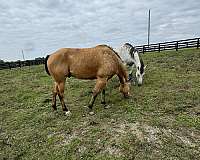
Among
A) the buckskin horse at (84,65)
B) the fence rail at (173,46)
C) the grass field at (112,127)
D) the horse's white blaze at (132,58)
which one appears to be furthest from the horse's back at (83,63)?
the fence rail at (173,46)

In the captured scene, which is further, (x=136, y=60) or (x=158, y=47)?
(x=158, y=47)

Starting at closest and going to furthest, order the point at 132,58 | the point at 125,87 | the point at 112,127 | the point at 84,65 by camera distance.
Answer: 1. the point at 112,127
2. the point at 84,65
3. the point at 125,87
4. the point at 132,58

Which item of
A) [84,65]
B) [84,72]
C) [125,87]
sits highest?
[84,65]

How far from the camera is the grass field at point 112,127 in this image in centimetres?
555

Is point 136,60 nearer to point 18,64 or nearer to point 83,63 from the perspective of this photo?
point 83,63

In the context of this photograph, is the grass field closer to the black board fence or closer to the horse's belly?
the horse's belly

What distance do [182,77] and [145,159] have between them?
783 centimetres

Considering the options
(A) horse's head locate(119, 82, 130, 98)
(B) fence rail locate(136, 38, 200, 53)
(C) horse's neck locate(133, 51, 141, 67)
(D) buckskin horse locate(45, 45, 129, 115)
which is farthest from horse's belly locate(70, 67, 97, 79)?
(B) fence rail locate(136, 38, 200, 53)

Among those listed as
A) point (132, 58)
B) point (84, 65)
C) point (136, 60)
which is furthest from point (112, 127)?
point (132, 58)

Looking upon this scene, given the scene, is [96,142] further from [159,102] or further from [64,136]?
[159,102]

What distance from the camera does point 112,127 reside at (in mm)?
6434

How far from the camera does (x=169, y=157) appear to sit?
5180 millimetres

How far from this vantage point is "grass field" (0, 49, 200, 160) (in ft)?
18.2

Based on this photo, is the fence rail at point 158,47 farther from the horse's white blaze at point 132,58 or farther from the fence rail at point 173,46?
the horse's white blaze at point 132,58
